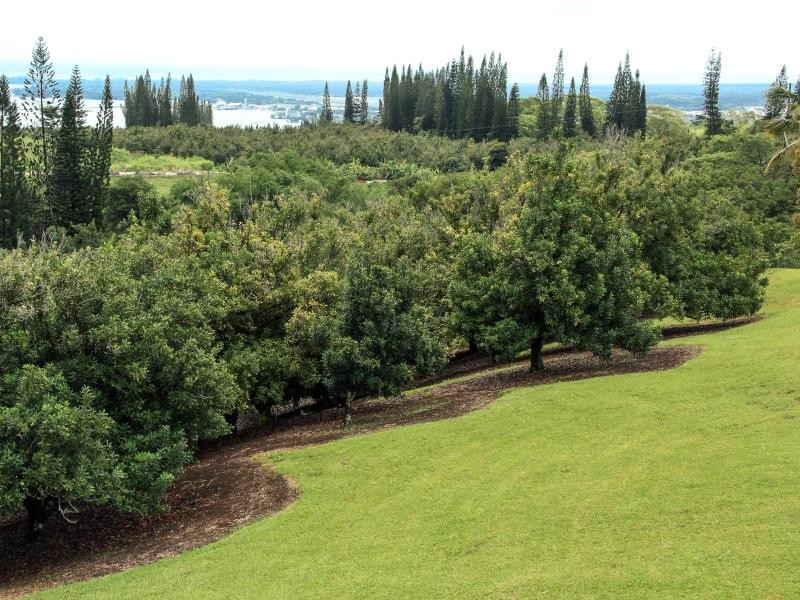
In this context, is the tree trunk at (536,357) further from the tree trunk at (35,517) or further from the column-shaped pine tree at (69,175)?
the column-shaped pine tree at (69,175)

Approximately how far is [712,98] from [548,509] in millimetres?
120464

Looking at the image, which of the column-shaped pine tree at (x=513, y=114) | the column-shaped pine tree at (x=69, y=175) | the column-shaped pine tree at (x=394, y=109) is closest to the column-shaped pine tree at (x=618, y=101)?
the column-shaped pine tree at (x=513, y=114)

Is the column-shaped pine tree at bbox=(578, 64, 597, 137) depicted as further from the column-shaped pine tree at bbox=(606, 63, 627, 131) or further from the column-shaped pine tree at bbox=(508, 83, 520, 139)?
the column-shaped pine tree at bbox=(508, 83, 520, 139)

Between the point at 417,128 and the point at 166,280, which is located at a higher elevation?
→ the point at 417,128

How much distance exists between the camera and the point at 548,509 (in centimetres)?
1752

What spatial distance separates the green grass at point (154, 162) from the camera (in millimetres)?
103938

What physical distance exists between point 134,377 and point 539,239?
58.2ft

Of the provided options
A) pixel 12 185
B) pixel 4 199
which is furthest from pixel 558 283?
pixel 12 185

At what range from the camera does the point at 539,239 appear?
1220 inches

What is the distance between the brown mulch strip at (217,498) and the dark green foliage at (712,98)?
99025mm

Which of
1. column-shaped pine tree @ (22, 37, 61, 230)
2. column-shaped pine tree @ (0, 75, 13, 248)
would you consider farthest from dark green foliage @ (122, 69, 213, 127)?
column-shaped pine tree @ (0, 75, 13, 248)

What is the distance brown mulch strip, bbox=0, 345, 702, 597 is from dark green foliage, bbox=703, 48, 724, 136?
325 ft

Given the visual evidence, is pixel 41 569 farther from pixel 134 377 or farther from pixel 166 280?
pixel 166 280

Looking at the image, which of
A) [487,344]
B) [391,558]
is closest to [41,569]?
[391,558]
